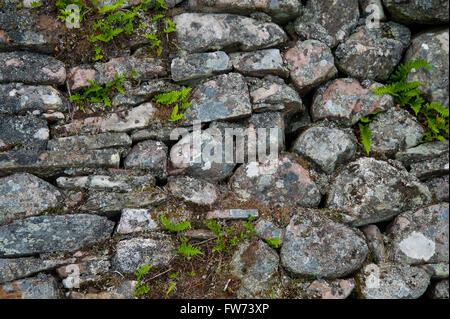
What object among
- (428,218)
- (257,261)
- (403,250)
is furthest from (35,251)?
(428,218)

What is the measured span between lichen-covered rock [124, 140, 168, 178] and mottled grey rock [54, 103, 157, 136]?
30 centimetres

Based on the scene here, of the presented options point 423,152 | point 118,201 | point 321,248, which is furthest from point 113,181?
point 423,152

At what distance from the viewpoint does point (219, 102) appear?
20.2 feet

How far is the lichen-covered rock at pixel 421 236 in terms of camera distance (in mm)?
5848

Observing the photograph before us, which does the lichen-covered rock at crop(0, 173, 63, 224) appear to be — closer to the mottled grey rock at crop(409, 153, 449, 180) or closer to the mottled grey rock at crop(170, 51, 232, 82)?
the mottled grey rock at crop(170, 51, 232, 82)

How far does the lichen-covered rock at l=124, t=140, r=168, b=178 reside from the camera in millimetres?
5965

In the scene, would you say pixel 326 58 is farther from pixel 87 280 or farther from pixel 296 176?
pixel 87 280

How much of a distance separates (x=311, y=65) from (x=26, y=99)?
418cm

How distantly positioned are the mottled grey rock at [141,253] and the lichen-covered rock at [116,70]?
234 cm

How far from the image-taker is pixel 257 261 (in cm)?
558

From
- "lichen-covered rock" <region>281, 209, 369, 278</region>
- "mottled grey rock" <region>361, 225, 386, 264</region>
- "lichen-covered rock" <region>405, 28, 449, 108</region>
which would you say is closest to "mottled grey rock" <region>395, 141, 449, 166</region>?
"lichen-covered rock" <region>405, 28, 449, 108</region>

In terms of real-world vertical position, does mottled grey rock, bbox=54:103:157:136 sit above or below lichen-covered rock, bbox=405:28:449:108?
below

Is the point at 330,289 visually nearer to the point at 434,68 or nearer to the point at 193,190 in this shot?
the point at 193,190

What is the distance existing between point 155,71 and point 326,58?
2619 millimetres
